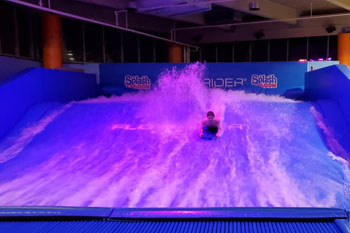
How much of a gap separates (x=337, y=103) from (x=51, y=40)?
7038 millimetres

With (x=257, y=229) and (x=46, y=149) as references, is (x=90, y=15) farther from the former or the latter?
(x=257, y=229)

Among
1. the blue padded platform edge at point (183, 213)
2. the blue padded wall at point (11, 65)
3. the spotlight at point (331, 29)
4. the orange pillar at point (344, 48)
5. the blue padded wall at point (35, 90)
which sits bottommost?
the blue padded platform edge at point (183, 213)

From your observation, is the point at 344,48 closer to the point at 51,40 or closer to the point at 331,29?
the point at 331,29

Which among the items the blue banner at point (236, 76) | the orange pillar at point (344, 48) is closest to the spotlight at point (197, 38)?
the blue banner at point (236, 76)

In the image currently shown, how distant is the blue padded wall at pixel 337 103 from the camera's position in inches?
169

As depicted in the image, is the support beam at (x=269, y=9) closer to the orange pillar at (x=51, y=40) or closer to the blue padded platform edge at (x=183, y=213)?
the orange pillar at (x=51, y=40)

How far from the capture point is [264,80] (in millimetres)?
8555

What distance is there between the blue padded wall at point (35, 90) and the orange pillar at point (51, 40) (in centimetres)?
105

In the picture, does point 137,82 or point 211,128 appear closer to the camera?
point 211,128

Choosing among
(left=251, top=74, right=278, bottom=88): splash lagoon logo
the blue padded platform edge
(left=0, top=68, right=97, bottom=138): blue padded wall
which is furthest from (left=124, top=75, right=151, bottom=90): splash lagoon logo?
the blue padded platform edge

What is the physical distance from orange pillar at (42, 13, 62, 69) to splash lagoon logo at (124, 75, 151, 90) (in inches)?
75.0

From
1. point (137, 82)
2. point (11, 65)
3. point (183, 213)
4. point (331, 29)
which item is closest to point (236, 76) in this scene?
point (137, 82)

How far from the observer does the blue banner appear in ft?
27.8

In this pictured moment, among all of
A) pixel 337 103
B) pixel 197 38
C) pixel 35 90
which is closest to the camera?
pixel 337 103
